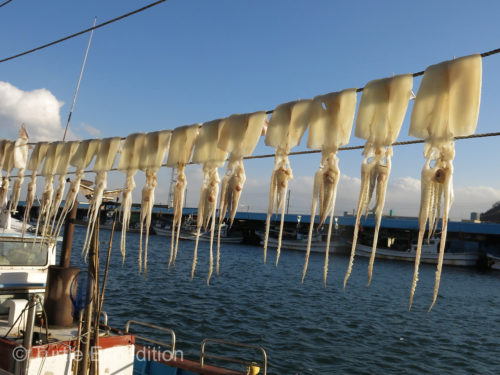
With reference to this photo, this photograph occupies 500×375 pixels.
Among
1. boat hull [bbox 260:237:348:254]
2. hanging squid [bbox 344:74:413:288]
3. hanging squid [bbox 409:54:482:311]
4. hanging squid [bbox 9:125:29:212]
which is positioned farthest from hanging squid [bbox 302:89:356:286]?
boat hull [bbox 260:237:348:254]

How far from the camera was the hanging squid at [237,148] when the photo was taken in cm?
443

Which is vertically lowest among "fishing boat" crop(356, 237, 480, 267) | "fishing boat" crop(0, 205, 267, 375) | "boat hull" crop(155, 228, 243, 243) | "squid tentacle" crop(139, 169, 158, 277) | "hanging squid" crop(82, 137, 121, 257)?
"boat hull" crop(155, 228, 243, 243)

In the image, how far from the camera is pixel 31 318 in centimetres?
657

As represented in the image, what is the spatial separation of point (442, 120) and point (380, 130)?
0.54 m

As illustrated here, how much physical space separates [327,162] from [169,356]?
8277mm

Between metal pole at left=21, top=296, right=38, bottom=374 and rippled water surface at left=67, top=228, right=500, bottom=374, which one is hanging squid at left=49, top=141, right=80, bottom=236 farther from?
rippled water surface at left=67, top=228, right=500, bottom=374

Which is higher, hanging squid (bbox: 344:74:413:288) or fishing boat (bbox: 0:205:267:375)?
hanging squid (bbox: 344:74:413:288)

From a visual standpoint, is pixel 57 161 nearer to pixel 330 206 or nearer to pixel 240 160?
pixel 240 160

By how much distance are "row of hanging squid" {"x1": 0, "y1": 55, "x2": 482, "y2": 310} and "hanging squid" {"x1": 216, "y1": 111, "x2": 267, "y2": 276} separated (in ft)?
0.04

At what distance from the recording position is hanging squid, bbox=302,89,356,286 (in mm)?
3689

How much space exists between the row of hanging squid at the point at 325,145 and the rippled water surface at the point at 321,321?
4.99 m

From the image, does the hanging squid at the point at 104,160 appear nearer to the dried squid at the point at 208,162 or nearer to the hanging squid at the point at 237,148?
the dried squid at the point at 208,162

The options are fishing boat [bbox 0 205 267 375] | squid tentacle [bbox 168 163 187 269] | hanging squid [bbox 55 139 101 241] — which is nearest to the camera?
squid tentacle [bbox 168 163 187 269]

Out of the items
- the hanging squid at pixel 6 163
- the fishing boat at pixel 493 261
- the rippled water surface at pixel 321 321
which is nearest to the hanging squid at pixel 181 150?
the hanging squid at pixel 6 163
